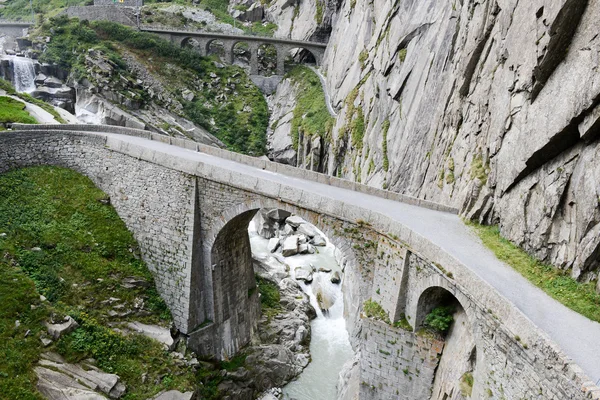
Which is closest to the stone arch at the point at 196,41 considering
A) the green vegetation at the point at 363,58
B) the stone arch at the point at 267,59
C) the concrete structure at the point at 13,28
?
the stone arch at the point at 267,59

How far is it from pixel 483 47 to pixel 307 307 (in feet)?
56.7

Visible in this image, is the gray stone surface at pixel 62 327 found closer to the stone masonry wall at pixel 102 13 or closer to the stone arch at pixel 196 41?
the stone arch at pixel 196 41

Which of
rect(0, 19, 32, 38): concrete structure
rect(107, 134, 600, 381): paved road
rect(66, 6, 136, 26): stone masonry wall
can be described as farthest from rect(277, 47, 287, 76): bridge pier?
rect(107, 134, 600, 381): paved road

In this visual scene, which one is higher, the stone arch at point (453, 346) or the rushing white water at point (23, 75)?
the rushing white water at point (23, 75)

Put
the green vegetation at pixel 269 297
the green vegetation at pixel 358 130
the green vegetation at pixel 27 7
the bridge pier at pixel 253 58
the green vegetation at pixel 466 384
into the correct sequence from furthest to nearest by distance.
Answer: the green vegetation at pixel 27 7
the bridge pier at pixel 253 58
the green vegetation at pixel 358 130
the green vegetation at pixel 269 297
the green vegetation at pixel 466 384

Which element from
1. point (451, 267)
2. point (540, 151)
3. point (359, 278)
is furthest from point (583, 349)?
point (359, 278)

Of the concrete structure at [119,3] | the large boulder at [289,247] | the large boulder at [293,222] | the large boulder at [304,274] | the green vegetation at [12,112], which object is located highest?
the concrete structure at [119,3]

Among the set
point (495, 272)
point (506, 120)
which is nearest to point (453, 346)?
point (495, 272)

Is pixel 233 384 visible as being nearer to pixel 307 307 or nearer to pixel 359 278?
pixel 307 307

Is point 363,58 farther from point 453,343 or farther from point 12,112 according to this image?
point 453,343

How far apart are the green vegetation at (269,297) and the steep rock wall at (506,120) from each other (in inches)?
375

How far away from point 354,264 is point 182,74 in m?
51.0

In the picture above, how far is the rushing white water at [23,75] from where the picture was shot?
4928 centimetres

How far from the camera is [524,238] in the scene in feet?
45.5
